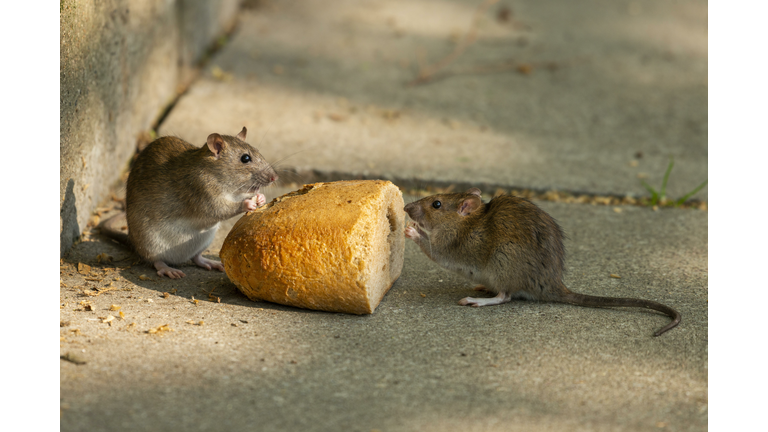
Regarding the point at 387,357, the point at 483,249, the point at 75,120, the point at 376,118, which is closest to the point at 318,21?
the point at 376,118

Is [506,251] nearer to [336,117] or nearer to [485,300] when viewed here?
[485,300]

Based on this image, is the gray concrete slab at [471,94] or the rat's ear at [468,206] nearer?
the rat's ear at [468,206]

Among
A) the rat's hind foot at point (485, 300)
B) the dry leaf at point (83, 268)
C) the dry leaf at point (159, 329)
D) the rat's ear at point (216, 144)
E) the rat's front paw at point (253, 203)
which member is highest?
the rat's ear at point (216, 144)

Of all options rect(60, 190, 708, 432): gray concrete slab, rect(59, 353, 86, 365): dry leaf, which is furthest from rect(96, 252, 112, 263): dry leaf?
rect(59, 353, 86, 365): dry leaf

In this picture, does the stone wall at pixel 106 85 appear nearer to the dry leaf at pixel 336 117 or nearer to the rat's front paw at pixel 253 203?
the rat's front paw at pixel 253 203

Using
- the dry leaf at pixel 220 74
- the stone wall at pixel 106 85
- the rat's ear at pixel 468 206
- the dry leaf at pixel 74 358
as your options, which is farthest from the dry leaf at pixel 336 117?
the dry leaf at pixel 74 358

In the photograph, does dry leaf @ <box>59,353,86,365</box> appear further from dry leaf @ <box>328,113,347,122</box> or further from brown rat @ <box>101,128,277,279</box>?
dry leaf @ <box>328,113,347,122</box>

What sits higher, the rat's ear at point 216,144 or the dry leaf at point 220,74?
the dry leaf at point 220,74
